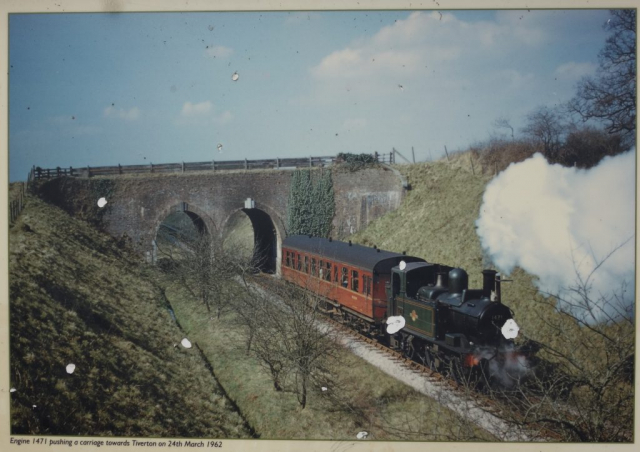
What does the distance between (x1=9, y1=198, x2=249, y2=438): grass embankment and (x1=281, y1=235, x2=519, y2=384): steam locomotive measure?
3804 millimetres

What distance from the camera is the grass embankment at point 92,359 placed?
897 centimetres

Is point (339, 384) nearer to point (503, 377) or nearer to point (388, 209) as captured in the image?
point (503, 377)

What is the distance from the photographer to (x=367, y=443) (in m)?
8.72

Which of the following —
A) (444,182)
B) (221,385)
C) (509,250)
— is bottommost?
(221,385)

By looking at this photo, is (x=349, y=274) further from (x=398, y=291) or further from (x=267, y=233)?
(x=267, y=233)

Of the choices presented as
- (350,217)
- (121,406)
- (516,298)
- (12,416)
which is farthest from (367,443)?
(350,217)

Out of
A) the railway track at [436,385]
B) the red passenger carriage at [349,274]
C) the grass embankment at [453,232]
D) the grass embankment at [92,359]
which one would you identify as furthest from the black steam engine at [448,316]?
the grass embankment at [92,359]

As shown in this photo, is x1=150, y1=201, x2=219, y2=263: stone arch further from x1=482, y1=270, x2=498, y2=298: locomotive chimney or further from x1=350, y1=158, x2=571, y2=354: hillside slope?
x1=482, y1=270, x2=498, y2=298: locomotive chimney

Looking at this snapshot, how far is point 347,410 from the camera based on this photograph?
34.5 ft

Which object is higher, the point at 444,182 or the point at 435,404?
the point at 444,182

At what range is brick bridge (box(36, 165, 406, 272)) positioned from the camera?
20.6 meters

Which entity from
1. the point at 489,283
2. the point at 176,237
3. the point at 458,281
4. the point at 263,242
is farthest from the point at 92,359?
the point at 263,242

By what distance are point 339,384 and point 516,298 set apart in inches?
231

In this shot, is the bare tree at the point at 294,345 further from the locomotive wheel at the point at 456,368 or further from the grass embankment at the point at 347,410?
the locomotive wheel at the point at 456,368
